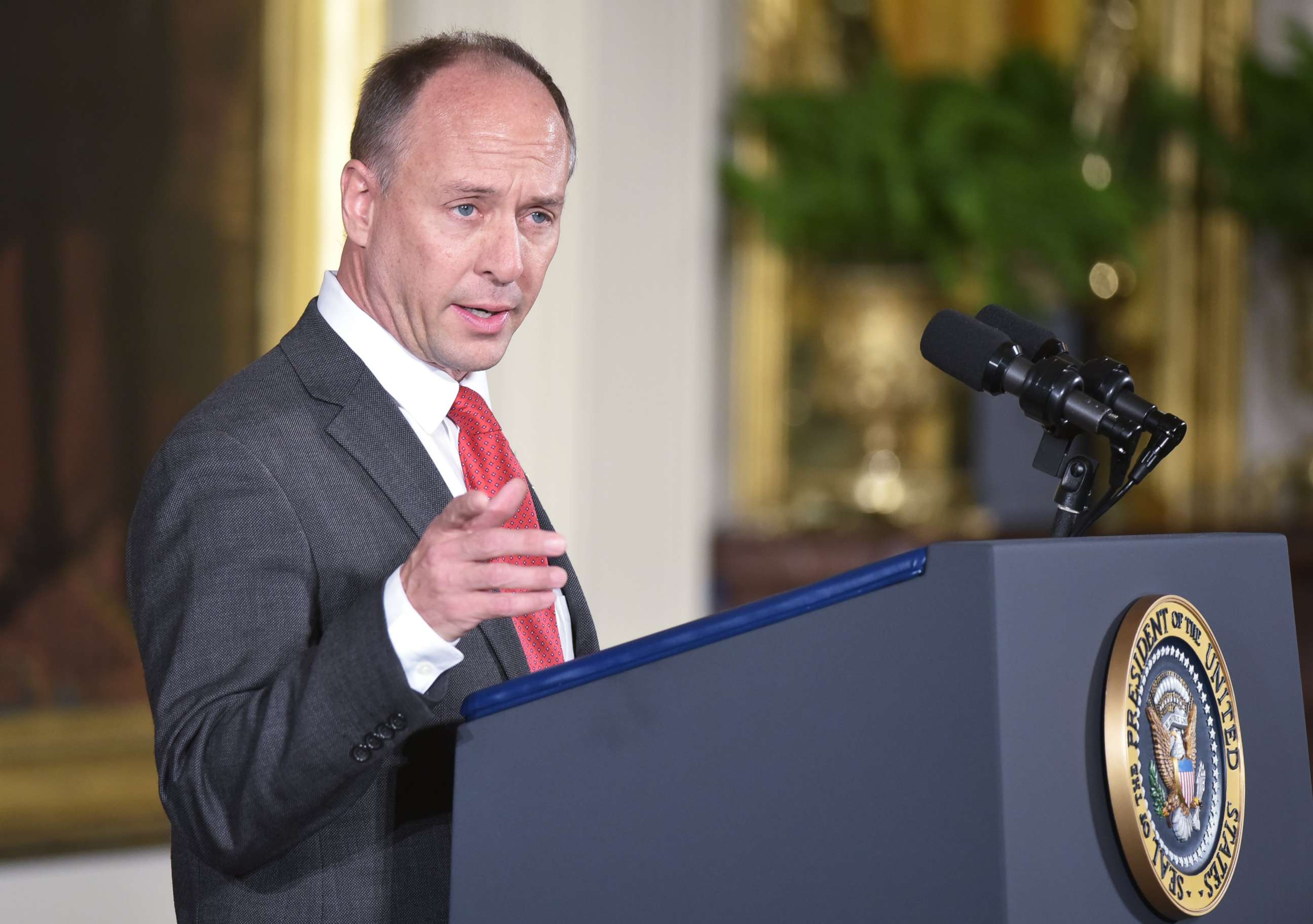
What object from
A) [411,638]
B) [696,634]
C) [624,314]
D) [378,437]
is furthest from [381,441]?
[624,314]

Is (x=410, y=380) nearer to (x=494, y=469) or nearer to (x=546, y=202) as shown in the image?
(x=494, y=469)

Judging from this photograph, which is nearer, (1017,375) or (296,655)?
(296,655)

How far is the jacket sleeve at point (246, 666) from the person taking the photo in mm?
1275

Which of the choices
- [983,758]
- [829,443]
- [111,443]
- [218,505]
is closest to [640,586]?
[829,443]

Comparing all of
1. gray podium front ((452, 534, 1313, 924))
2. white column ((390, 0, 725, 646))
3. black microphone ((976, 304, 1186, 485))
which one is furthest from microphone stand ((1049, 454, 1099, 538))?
white column ((390, 0, 725, 646))

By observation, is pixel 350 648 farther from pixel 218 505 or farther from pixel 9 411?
pixel 9 411

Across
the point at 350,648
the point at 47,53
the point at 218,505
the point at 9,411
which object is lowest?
the point at 350,648

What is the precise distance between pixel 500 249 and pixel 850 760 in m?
0.75

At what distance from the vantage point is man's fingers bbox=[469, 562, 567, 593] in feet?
3.95

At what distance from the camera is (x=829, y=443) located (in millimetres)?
5480

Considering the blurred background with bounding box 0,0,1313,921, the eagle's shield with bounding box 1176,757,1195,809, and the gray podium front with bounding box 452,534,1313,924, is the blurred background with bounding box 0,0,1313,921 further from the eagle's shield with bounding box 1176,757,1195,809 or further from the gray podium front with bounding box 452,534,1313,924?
the eagle's shield with bounding box 1176,757,1195,809

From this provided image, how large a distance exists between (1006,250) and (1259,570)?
3.84 metres

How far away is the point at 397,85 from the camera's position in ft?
5.44

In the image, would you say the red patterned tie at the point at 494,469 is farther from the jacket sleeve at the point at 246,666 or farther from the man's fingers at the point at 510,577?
the man's fingers at the point at 510,577
